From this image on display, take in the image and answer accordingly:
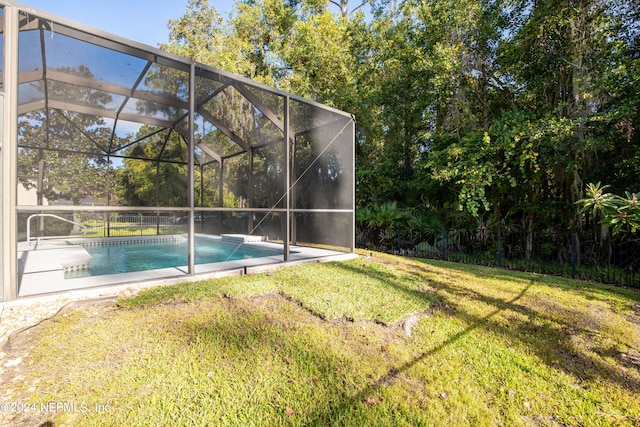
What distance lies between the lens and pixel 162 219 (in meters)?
11.2

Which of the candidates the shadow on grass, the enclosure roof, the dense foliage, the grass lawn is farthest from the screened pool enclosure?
the shadow on grass

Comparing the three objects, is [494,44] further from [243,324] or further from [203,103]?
[243,324]

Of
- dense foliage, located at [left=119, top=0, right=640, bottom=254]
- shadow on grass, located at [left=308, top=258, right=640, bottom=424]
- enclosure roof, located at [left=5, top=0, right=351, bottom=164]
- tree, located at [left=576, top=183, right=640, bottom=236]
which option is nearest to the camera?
shadow on grass, located at [left=308, top=258, right=640, bottom=424]

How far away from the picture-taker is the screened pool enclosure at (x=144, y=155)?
3656mm

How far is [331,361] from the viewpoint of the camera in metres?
2.20

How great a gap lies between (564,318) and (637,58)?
5.38 metres

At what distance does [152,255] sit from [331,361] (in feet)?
24.3

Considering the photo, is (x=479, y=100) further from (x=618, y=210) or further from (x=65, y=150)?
(x=65, y=150)

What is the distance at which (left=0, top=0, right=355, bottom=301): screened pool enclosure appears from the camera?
12.0 ft

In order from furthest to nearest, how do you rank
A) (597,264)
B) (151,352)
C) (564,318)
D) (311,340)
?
1. (597,264)
2. (564,318)
3. (311,340)
4. (151,352)

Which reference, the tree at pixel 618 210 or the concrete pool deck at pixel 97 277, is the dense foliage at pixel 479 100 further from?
the concrete pool deck at pixel 97 277

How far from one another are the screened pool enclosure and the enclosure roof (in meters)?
0.03

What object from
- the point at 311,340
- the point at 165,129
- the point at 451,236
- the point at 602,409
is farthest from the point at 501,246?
the point at 165,129

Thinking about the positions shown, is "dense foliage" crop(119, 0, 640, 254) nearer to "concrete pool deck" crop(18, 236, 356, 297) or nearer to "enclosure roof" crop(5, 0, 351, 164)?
"enclosure roof" crop(5, 0, 351, 164)
